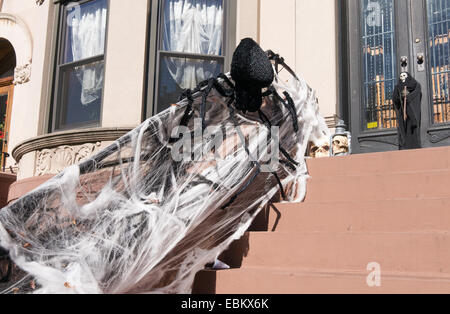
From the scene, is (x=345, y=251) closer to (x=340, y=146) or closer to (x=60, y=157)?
(x=340, y=146)

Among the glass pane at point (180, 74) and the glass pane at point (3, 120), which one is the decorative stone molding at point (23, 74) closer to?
the glass pane at point (3, 120)

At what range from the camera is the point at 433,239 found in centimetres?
296

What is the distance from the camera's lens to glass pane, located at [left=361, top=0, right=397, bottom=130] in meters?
6.42

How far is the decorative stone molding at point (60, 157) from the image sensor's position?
6086mm

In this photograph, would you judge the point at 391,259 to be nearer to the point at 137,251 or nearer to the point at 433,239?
the point at 433,239

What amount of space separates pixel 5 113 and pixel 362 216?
27.8ft

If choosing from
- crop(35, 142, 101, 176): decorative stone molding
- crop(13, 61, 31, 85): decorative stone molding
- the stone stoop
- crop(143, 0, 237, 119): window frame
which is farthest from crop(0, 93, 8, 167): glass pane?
the stone stoop

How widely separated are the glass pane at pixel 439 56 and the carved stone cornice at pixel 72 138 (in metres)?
3.85

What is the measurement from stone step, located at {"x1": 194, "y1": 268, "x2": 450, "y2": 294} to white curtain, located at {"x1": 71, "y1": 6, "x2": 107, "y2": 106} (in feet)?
13.9

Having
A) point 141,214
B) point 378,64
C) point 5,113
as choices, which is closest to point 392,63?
point 378,64

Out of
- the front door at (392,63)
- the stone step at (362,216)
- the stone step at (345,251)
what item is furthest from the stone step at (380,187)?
the front door at (392,63)

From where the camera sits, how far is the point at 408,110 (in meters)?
5.90

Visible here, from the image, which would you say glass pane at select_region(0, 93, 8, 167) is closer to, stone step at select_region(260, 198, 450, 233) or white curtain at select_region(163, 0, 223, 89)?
white curtain at select_region(163, 0, 223, 89)
